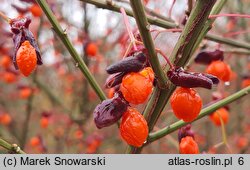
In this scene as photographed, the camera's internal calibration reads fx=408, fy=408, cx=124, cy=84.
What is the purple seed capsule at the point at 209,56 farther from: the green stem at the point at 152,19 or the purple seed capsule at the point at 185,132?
the purple seed capsule at the point at 185,132

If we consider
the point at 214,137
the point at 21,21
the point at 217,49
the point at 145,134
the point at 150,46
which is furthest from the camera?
the point at 214,137

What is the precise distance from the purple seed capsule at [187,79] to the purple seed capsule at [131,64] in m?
0.08

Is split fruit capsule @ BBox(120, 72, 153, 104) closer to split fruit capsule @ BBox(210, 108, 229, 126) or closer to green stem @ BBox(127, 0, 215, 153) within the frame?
green stem @ BBox(127, 0, 215, 153)

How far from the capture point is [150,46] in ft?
3.36

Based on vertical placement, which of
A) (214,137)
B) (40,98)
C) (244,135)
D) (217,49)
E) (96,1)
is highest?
(96,1)

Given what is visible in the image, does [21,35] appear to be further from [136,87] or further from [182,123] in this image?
[182,123]

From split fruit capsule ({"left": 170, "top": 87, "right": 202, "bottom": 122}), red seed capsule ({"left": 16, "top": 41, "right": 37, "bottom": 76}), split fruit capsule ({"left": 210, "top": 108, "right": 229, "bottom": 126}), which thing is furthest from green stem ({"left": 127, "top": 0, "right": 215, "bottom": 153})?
split fruit capsule ({"left": 210, "top": 108, "right": 229, "bottom": 126})

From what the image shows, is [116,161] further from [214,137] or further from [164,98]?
[214,137]

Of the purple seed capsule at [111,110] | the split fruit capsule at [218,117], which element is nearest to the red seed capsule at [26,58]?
the purple seed capsule at [111,110]

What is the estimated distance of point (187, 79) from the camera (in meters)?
1.09

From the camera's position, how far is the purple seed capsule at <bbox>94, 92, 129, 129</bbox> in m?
1.15

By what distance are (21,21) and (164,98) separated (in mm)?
507

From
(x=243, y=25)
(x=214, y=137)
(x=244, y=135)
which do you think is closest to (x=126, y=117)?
(x=243, y=25)

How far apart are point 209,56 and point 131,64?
2.99 feet
